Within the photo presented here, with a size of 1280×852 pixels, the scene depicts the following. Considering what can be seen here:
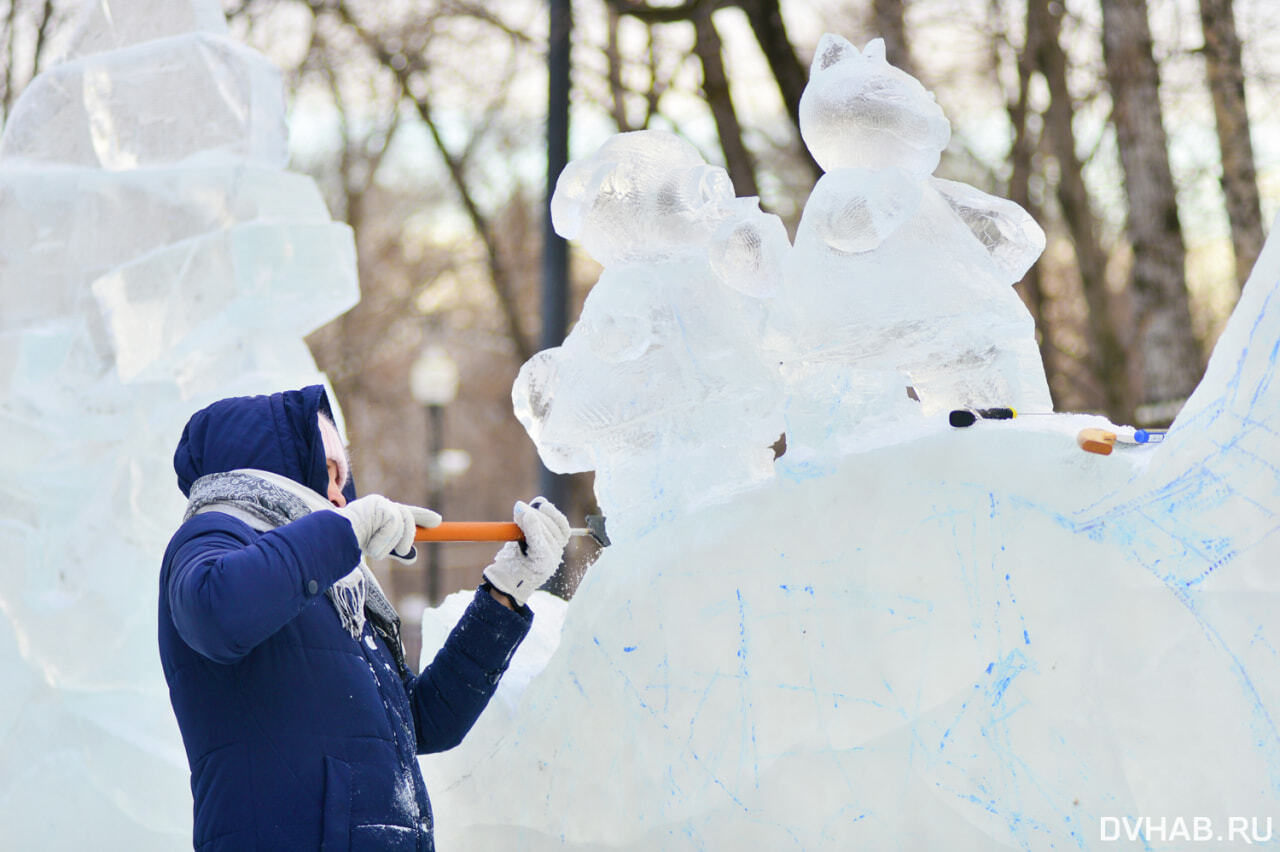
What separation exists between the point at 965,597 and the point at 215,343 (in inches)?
96.8

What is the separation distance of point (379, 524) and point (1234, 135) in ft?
21.3

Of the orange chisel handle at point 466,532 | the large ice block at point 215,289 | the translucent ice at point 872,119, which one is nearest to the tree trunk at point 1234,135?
the large ice block at point 215,289

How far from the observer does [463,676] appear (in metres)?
2.75

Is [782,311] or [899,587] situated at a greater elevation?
[782,311]

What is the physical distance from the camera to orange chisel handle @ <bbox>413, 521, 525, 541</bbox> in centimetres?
257

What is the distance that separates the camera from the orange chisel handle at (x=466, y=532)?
2.57m

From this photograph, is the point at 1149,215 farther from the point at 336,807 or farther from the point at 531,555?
the point at 336,807

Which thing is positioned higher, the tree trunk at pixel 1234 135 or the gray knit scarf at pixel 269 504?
the gray knit scarf at pixel 269 504

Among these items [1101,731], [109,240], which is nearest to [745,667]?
[1101,731]

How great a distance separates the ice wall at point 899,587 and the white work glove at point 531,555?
0.43 feet

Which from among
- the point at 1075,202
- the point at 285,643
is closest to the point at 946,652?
the point at 285,643

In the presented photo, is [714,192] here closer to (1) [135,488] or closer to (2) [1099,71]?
(1) [135,488]

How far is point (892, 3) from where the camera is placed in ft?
28.7

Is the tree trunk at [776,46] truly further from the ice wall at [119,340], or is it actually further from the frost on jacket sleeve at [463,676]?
the frost on jacket sleeve at [463,676]
